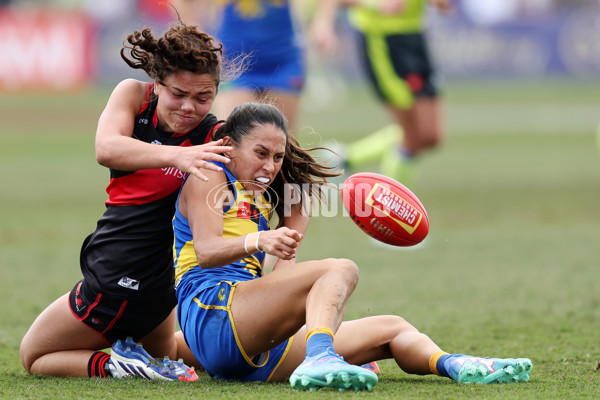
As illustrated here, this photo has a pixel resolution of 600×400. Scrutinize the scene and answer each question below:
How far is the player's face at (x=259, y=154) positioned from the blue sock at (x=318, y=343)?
732 mm

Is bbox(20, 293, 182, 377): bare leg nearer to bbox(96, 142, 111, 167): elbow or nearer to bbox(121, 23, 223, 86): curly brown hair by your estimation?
bbox(96, 142, 111, 167): elbow

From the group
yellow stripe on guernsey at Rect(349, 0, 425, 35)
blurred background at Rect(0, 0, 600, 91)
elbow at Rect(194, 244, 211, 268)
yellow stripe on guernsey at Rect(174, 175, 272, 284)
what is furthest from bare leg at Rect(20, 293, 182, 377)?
blurred background at Rect(0, 0, 600, 91)

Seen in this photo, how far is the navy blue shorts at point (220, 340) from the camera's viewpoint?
3.63 m

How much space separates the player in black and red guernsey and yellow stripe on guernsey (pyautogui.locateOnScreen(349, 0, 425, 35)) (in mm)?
5121

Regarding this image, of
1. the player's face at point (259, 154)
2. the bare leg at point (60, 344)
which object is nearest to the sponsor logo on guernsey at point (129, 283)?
the bare leg at point (60, 344)

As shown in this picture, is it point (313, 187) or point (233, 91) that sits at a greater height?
point (233, 91)

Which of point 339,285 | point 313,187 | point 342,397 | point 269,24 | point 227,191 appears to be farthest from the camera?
point 269,24

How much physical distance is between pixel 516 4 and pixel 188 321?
91.6 feet

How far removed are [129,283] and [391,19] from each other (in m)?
5.57

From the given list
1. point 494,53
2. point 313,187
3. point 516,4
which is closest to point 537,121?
point 494,53

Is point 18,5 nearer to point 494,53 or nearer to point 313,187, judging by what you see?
point 494,53

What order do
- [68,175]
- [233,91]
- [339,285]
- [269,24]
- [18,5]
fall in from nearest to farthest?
1. [339,285]
2. [233,91]
3. [269,24]
4. [68,175]
5. [18,5]

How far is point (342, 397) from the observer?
327 centimetres

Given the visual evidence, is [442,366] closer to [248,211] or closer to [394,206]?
[394,206]
